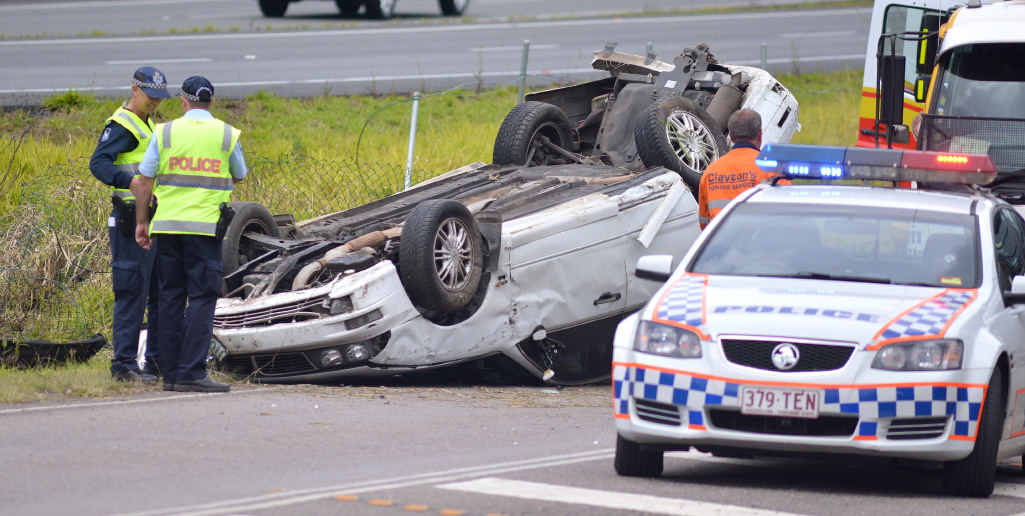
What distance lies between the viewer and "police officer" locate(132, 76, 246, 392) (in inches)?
350

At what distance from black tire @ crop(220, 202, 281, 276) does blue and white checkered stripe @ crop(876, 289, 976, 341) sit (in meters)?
5.01

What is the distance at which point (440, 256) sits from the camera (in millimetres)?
9859

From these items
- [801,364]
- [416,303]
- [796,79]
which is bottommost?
[796,79]

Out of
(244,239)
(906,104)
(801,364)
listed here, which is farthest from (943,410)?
(906,104)

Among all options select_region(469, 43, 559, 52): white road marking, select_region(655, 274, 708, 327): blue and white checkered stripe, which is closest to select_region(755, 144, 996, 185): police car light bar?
select_region(655, 274, 708, 327): blue and white checkered stripe

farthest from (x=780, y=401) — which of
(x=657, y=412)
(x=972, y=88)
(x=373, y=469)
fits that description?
(x=972, y=88)

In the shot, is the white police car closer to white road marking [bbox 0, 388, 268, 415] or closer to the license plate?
the license plate

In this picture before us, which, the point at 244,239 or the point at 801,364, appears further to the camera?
the point at 244,239

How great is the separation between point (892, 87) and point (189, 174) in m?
6.89

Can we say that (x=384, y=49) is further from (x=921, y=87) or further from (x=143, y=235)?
(x=143, y=235)

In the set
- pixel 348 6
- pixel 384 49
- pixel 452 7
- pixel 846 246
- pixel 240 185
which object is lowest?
pixel 452 7

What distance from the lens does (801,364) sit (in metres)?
6.63

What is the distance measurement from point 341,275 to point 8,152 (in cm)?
748

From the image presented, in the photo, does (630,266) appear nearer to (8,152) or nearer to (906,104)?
(906,104)
